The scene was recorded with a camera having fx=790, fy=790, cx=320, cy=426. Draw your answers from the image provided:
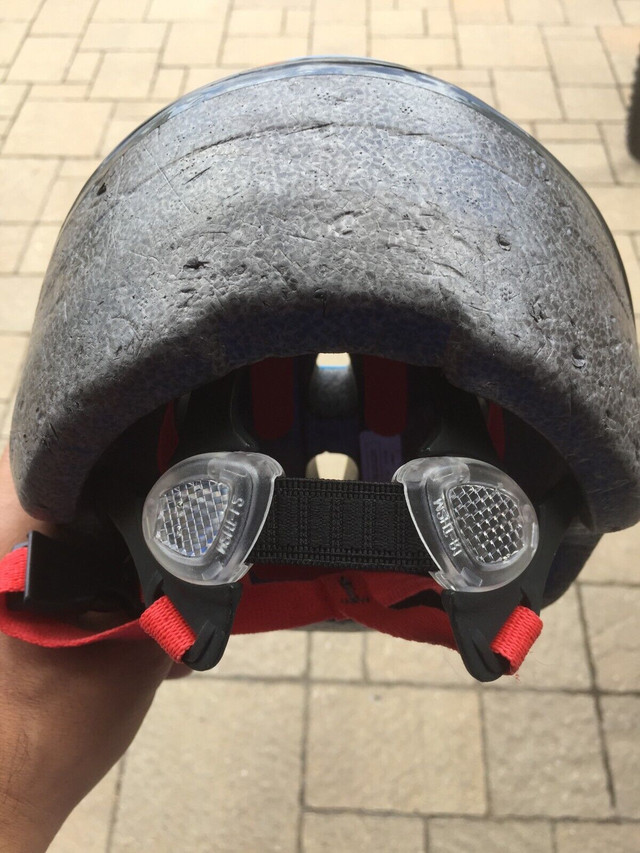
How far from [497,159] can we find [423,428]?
30cm

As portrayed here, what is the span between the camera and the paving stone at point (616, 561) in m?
1.71

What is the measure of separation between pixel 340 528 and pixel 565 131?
2.42 metres

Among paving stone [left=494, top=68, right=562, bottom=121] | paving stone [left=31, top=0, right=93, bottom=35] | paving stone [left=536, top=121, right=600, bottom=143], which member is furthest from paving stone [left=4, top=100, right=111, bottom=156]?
paving stone [left=536, top=121, right=600, bottom=143]

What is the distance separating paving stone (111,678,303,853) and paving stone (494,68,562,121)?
6.73ft

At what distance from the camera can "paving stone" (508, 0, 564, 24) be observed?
3032 mm

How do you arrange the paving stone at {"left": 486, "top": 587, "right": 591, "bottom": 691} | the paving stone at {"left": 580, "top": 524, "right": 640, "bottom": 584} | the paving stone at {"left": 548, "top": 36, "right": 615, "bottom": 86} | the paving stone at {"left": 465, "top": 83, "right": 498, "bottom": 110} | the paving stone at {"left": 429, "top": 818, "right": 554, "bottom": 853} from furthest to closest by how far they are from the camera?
1. the paving stone at {"left": 548, "top": 36, "right": 615, "bottom": 86}
2. the paving stone at {"left": 465, "top": 83, "right": 498, "bottom": 110}
3. the paving stone at {"left": 580, "top": 524, "right": 640, "bottom": 584}
4. the paving stone at {"left": 486, "top": 587, "right": 591, "bottom": 691}
5. the paving stone at {"left": 429, "top": 818, "right": 554, "bottom": 853}

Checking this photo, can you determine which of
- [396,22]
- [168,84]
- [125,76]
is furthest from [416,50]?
[125,76]

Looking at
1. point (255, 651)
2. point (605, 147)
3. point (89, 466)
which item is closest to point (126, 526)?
point (89, 466)

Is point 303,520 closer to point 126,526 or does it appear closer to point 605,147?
point 126,526

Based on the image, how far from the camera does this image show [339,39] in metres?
2.88

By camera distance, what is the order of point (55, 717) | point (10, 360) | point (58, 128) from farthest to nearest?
point (58, 128) → point (10, 360) → point (55, 717)

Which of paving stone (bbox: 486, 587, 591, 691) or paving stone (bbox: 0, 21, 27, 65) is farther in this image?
paving stone (bbox: 0, 21, 27, 65)

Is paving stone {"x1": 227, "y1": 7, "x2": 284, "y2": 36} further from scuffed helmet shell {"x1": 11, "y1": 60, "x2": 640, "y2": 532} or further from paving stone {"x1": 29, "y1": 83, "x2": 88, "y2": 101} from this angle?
scuffed helmet shell {"x1": 11, "y1": 60, "x2": 640, "y2": 532}

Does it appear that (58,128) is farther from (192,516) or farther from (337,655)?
(192,516)
